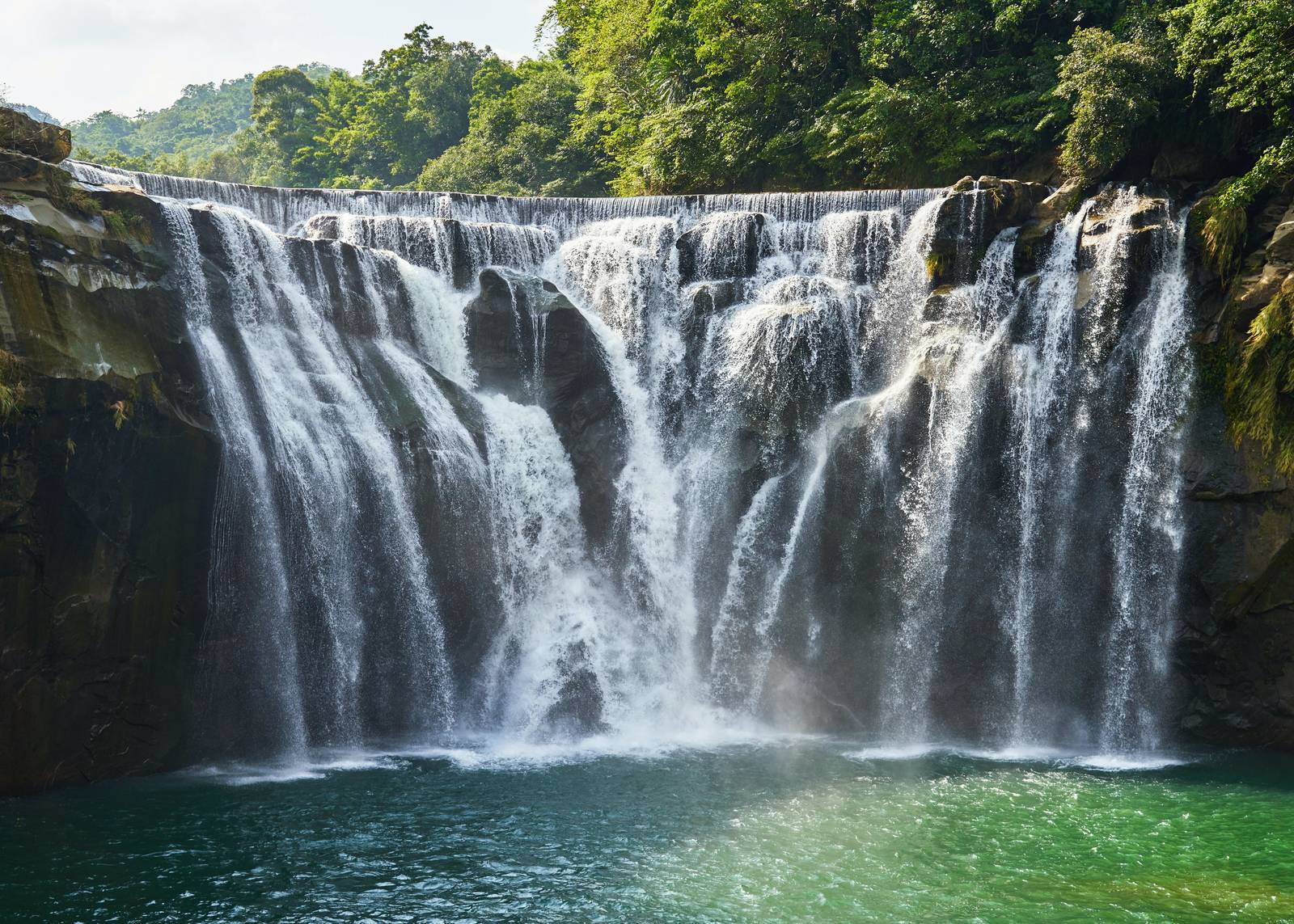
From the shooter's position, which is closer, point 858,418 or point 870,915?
point 870,915

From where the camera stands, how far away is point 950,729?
18781mm

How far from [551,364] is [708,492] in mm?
4286

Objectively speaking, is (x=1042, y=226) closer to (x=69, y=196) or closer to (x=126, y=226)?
(x=126, y=226)

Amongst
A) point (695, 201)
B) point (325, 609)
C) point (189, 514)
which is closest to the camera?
point (189, 514)

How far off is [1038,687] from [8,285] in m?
18.0

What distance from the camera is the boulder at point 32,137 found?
1688 centimetres

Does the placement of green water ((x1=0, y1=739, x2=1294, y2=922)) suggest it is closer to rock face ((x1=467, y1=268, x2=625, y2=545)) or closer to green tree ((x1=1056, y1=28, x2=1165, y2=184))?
rock face ((x1=467, y1=268, x2=625, y2=545))

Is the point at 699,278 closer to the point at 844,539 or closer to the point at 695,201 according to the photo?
the point at 695,201

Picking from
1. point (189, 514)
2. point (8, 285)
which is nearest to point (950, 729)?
point (189, 514)

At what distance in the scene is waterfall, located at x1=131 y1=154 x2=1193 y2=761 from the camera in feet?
59.4

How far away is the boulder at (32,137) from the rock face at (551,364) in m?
7.86

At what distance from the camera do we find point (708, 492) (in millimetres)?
21000

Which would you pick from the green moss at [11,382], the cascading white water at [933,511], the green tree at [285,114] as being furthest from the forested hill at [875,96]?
the green moss at [11,382]

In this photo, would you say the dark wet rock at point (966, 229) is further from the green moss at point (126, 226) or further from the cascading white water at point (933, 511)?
the green moss at point (126, 226)
